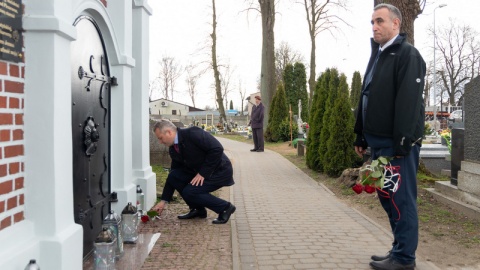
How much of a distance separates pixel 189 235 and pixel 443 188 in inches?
160

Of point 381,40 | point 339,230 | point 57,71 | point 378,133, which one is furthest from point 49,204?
point 339,230

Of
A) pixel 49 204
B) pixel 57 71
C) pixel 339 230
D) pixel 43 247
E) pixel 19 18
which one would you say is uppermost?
pixel 19 18

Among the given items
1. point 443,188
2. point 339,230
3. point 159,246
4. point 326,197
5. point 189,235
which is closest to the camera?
point 159,246

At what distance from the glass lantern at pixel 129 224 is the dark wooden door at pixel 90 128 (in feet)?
0.83

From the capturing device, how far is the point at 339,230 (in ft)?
19.0

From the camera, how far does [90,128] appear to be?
4500 millimetres

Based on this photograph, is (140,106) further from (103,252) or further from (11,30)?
(11,30)

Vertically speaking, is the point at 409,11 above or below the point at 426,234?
above

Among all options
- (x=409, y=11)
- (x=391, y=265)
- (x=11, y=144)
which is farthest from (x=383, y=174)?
(x=409, y=11)

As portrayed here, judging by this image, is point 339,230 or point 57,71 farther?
point 339,230

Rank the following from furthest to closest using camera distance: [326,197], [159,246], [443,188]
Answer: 1. [326,197]
2. [443,188]
3. [159,246]

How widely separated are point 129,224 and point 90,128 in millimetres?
1141

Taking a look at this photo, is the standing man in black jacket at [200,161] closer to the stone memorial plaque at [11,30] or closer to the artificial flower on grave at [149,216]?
the artificial flower on grave at [149,216]

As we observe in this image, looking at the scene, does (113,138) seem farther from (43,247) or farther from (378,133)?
(378,133)
